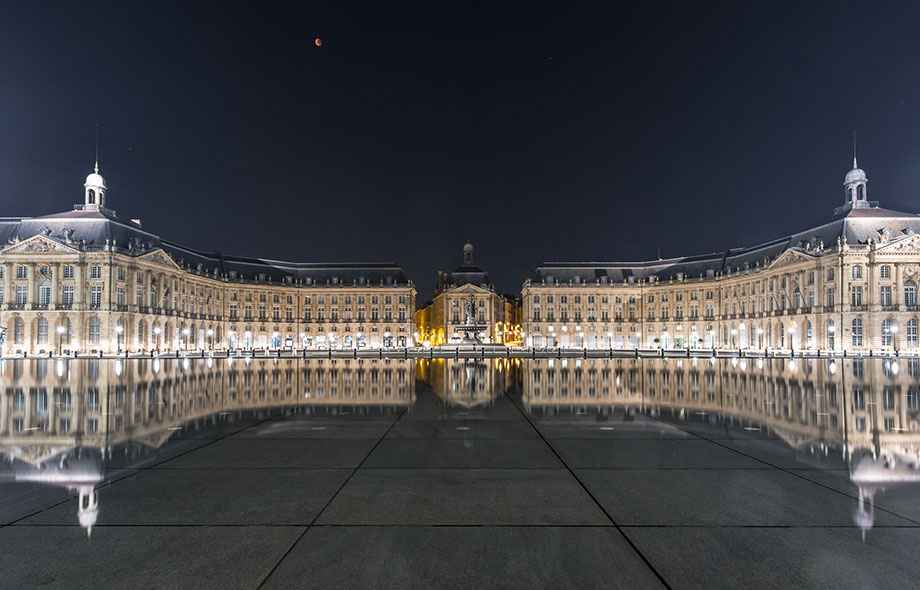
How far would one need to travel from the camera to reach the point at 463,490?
7.83m

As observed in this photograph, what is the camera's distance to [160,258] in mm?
88062

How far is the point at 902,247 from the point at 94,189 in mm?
122759

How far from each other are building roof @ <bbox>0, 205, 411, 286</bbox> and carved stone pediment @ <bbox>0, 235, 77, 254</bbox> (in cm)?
76

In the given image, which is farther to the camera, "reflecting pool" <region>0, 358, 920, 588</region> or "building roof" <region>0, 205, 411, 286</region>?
"building roof" <region>0, 205, 411, 286</region>

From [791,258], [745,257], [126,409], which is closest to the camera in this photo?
[126,409]

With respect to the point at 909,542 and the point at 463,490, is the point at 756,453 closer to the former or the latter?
the point at 909,542

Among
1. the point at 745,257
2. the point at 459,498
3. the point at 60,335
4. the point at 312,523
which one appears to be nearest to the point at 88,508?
the point at 312,523

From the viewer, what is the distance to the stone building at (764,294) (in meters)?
74.9

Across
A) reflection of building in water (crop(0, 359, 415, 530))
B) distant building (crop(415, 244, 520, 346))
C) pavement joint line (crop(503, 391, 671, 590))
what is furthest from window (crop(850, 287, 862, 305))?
pavement joint line (crop(503, 391, 671, 590))

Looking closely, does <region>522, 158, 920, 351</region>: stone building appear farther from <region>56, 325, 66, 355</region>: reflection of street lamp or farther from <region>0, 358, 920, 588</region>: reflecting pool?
<region>56, 325, 66, 355</region>: reflection of street lamp

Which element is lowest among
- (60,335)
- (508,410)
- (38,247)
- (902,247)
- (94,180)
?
(508,410)

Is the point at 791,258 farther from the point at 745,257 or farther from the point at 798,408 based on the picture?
the point at 798,408

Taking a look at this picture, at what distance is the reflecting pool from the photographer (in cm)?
517

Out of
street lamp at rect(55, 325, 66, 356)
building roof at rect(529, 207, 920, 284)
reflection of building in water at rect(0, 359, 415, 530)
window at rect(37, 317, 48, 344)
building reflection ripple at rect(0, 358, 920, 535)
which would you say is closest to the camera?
building reflection ripple at rect(0, 358, 920, 535)
